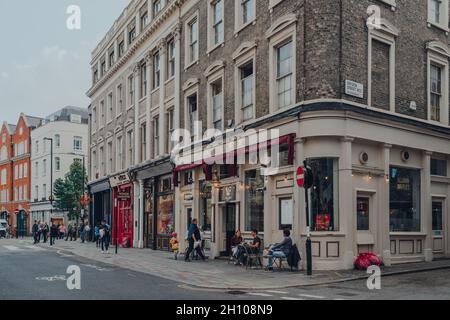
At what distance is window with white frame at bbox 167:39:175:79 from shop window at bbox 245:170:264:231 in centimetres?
1037

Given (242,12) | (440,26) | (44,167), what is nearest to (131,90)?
(242,12)

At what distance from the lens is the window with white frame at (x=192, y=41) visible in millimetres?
26156

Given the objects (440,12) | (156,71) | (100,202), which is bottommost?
(100,202)

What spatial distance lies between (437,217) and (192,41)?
555 inches

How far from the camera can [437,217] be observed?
68.7 feet

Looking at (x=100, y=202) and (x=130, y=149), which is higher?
Result: (x=130, y=149)

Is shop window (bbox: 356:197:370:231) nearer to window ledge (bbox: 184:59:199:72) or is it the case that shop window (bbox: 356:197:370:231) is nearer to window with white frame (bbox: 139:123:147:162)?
window ledge (bbox: 184:59:199:72)

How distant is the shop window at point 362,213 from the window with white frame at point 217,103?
7.50m

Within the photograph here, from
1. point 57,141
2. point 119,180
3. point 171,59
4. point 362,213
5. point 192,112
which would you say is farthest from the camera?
point 57,141

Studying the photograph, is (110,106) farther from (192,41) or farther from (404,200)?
(404,200)

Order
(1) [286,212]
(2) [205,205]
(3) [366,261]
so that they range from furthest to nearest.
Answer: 1. (2) [205,205]
2. (1) [286,212]
3. (3) [366,261]
